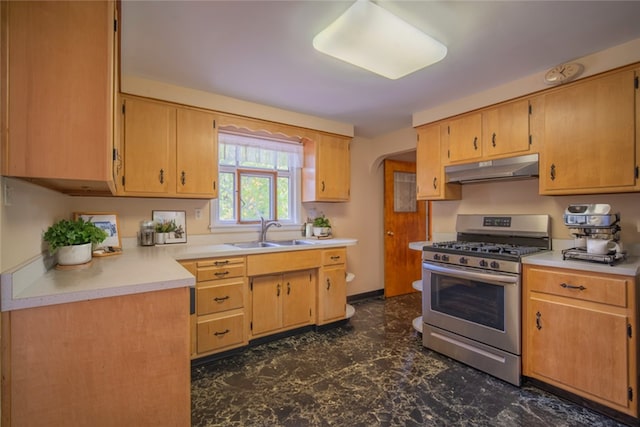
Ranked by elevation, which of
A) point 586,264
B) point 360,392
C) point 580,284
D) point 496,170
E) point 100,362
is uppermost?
point 496,170

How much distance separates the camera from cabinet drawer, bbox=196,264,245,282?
239 centimetres

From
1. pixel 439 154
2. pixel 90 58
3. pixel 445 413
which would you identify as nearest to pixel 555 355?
pixel 445 413

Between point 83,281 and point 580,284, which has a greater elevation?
point 83,281

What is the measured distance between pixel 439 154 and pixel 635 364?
81.4 inches

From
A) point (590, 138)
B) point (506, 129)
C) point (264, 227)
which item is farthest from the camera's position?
point (264, 227)

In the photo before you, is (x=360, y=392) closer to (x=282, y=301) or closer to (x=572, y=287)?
(x=282, y=301)

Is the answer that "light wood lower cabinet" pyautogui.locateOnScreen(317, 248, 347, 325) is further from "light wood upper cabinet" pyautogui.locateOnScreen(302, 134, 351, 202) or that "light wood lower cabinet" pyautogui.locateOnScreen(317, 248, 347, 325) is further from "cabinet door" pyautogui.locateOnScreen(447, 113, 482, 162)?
"cabinet door" pyautogui.locateOnScreen(447, 113, 482, 162)

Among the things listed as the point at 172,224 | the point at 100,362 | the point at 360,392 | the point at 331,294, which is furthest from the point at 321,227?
the point at 100,362

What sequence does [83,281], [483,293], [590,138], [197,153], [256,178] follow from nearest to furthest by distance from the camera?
[83,281]
[590,138]
[483,293]
[197,153]
[256,178]

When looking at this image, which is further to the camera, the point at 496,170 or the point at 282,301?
the point at 282,301

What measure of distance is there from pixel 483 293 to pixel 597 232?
0.87 metres

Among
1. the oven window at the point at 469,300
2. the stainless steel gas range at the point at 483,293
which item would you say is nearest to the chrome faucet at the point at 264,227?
the stainless steel gas range at the point at 483,293

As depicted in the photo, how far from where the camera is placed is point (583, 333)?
6.08 ft

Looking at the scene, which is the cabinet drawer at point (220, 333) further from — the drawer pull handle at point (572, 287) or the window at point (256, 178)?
the drawer pull handle at point (572, 287)
